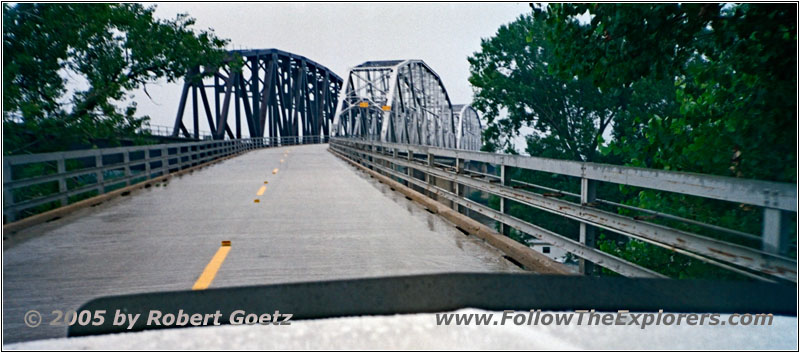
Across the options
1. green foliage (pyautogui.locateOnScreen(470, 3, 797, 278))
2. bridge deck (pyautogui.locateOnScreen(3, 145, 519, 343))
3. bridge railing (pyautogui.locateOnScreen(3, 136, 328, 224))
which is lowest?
bridge deck (pyautogui.locateOnScreen(3, 145, 519, 343))

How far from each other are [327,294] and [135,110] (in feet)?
66.1

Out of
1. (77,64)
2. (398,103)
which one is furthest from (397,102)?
(77,64)

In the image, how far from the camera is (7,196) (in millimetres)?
10492

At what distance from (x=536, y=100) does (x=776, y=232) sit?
34808 millimetres

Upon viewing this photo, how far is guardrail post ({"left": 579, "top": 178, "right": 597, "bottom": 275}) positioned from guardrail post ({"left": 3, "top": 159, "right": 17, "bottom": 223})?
943cm

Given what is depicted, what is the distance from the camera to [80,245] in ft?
28.6

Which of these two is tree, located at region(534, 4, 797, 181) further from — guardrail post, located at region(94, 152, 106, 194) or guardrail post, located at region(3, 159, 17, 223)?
guardrail post, located at region(94, 152, 106, 194)

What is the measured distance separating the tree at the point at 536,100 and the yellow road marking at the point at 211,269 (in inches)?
1174

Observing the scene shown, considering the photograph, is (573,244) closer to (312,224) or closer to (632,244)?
(312,224)

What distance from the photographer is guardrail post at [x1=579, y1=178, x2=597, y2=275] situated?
6.17m

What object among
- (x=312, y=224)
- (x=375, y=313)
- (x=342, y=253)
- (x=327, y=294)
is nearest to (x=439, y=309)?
(x=375, y=313)

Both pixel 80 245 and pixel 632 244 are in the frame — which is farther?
pixel 632 244

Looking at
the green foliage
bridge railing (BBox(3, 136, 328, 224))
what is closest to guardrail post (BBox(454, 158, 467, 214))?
the green foliage

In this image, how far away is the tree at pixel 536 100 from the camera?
3674 cm
